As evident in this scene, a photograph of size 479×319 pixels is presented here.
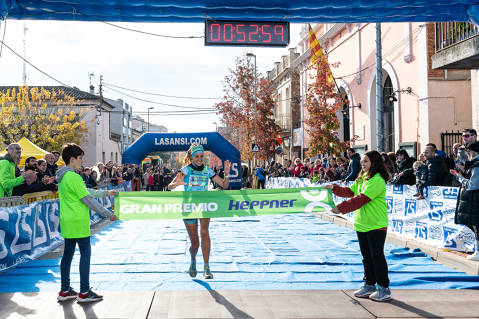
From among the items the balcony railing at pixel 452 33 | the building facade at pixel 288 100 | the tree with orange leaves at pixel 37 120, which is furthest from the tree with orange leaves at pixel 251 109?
the balcony railing at pixel 452 33

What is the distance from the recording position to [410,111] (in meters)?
20.5

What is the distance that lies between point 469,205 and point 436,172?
218 cm

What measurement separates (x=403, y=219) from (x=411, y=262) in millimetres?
2540

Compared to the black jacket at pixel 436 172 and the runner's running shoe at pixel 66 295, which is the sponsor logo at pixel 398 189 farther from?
the runner's running shoe at pixel 66 295

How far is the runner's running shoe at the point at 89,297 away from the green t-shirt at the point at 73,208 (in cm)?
70

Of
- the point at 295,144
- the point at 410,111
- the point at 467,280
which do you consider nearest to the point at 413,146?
the point at 410,111

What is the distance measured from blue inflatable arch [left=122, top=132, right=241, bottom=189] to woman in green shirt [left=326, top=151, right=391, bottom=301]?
Result: 60.9 feet

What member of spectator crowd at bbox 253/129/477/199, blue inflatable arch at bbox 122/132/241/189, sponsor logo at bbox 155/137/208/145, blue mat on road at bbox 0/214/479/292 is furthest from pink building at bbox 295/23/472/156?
sponsor logo at bbox 155/137/208/145

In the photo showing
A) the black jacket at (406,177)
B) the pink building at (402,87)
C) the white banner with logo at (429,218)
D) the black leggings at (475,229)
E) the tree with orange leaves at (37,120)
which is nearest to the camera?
the black leggings at (475,229)

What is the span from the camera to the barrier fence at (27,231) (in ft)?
26.7

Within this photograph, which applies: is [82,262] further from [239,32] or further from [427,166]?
[427,166]

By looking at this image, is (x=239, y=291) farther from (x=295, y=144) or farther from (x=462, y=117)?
(x=295, y=144)

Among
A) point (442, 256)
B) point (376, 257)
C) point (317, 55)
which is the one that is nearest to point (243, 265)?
point (376, 257)

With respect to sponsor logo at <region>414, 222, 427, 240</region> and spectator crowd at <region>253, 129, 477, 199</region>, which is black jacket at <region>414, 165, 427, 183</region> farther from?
sponsor logo at <region>414, 222, 427, 240</region>
